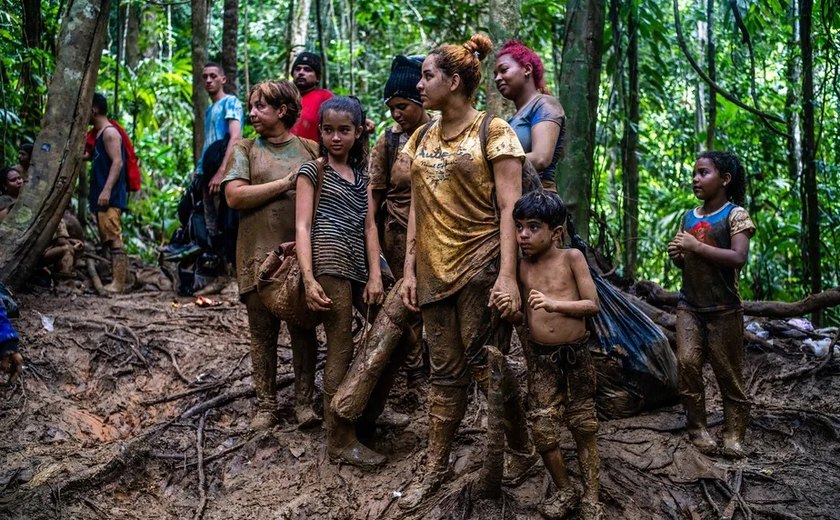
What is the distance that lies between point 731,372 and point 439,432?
1845mm

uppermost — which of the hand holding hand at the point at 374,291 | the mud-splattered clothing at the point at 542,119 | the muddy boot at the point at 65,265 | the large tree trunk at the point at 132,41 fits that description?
the large tree trunk at the point at 132,41

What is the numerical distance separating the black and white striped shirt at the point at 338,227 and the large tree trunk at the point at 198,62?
473 centimetres

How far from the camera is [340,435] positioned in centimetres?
461

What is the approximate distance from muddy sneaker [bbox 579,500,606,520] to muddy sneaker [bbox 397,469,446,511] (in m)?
0.77

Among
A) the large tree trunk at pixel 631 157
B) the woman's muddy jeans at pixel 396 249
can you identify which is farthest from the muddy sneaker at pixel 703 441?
the large tree trunk at pixel 631 157

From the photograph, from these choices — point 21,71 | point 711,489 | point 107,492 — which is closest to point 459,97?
point 711,489

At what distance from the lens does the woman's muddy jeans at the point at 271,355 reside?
199 inches

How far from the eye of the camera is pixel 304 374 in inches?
201

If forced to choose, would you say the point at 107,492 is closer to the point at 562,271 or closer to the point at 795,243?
the point at 562,271

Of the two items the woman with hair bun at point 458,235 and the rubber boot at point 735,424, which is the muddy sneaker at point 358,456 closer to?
the woman with hair bun at point 458,235

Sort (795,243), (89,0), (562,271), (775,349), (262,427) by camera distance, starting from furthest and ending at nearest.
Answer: (795,243), (89,0), (775,349), (262,427), (562,271)

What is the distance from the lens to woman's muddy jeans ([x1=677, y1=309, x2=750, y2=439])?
4598 mm

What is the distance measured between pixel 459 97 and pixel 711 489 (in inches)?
102

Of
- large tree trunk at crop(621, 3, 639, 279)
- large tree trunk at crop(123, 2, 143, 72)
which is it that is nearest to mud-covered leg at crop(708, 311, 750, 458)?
large tree trunk at crop(621, 3, 639, 279)
